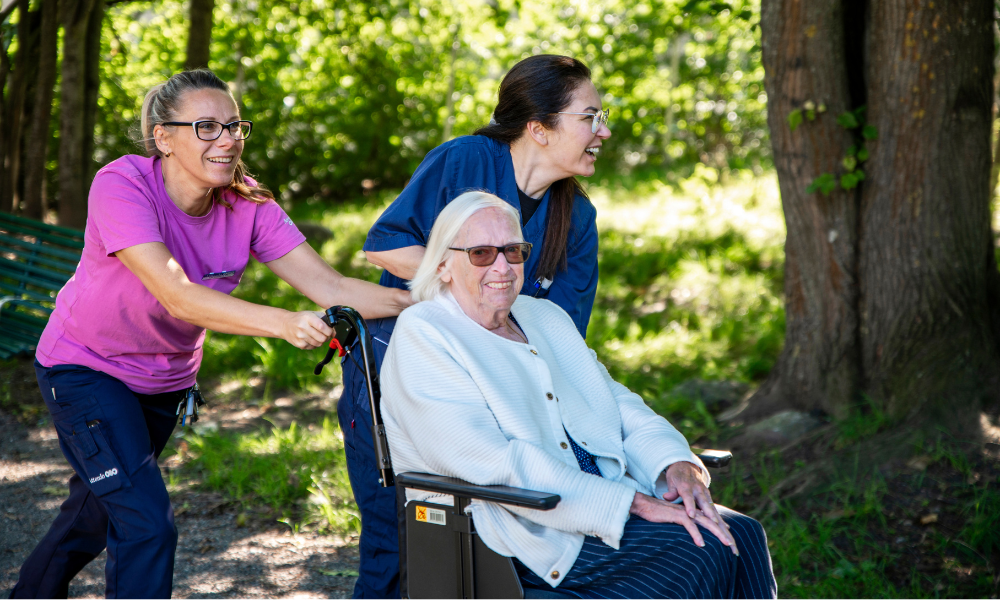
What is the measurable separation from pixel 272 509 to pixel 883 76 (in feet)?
12.1

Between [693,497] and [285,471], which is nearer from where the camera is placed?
[693,497]

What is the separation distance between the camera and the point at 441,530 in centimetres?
225

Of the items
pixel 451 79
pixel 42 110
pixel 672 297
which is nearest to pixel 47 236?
pixel 42 110

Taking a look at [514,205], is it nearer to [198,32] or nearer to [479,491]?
[479,491]

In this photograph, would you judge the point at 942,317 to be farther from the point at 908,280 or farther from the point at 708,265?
the point at 708,265

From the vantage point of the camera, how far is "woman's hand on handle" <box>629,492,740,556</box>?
7.23ft

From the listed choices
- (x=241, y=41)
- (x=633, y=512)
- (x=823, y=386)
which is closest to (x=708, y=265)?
(x=823, y=386)

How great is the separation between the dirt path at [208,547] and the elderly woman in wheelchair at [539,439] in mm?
1466

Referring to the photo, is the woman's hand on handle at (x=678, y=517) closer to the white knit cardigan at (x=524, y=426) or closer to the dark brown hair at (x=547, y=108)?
the white knit cardigan at (x=524, y=426)

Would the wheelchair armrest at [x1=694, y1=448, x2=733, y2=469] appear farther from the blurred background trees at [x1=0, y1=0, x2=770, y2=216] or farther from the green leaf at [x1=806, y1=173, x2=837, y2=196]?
the blurred background trees at [x1=0, y1=0, x2=770, y2=216]

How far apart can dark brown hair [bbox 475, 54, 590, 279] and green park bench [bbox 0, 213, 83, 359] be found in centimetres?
418

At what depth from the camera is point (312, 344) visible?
2.25m

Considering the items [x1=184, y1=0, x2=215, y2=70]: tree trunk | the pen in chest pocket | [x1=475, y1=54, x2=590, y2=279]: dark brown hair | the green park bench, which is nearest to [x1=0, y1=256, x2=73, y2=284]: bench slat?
the green park bench

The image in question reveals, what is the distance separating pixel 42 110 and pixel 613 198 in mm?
6487
